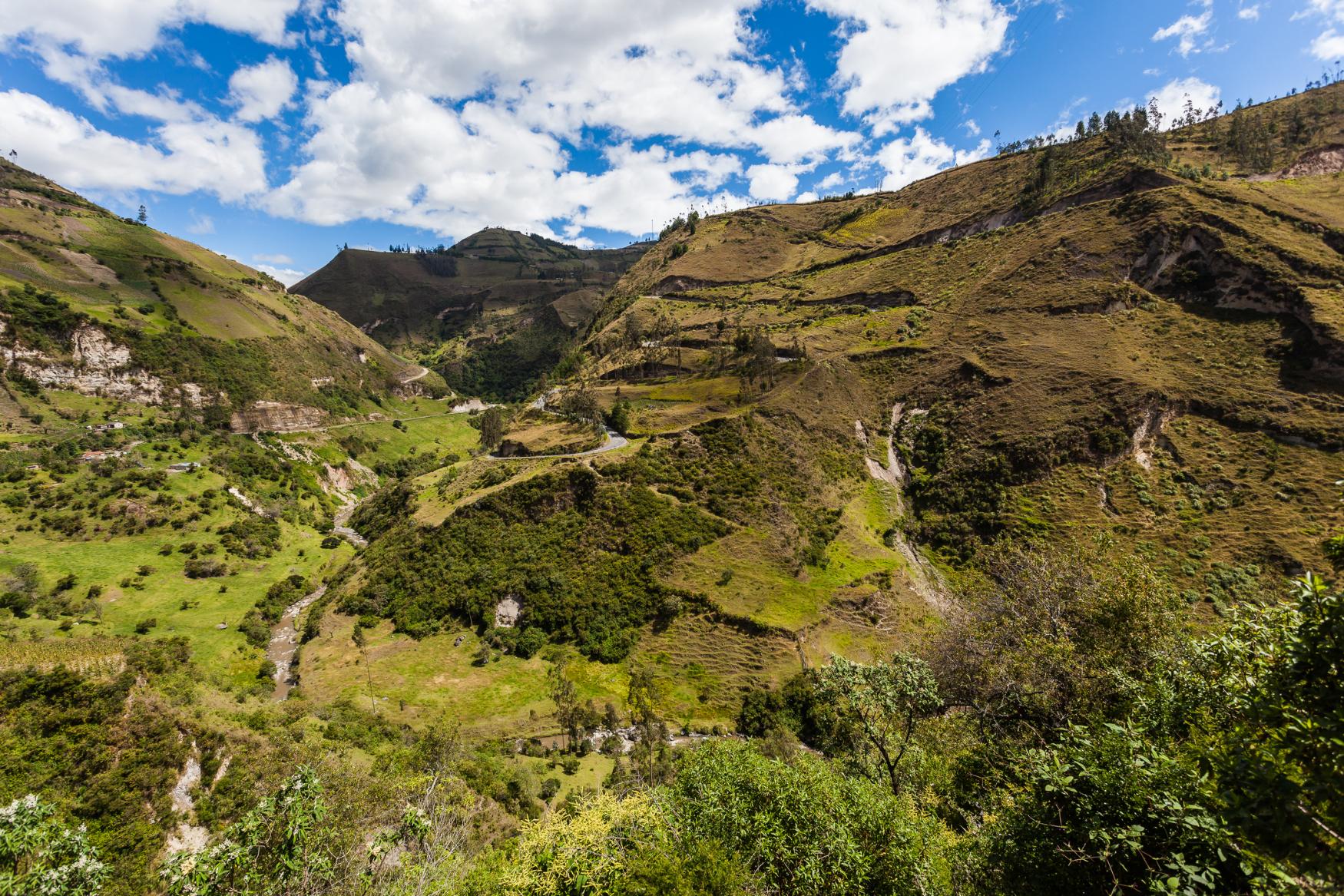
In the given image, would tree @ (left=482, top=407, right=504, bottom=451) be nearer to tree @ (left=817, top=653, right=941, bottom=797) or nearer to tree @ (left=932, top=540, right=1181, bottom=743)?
tree @ (left=817, top=653, right=941, bottom=797)

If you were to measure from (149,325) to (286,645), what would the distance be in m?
102

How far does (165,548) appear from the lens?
65.3m

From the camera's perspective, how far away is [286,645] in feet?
181

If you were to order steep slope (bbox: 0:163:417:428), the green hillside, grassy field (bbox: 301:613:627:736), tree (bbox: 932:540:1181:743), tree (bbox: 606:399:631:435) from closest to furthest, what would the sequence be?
the green hillside, tree (bbox: 932:540:1181:743), grassy field (bbox: 301:613:627:736), tree (bbox: 606:399:631:435), steep slope (bbox: 0:163:417:428)

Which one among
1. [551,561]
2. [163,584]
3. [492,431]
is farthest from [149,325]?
[551,561]

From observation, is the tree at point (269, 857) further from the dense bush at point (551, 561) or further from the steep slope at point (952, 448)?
the dense bush at point (551, 561)

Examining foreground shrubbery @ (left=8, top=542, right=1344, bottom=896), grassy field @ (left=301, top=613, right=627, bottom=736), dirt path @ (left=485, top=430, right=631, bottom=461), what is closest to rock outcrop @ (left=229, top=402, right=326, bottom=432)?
dirt path @ (left=485, top=430, right=631, bottom=461)

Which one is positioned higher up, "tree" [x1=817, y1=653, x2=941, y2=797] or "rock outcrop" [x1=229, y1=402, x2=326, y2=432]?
"rock outcrop" [x1=229, y1=402, x2=326, y2=432]

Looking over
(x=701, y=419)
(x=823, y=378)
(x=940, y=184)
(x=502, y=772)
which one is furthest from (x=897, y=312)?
(x=502, y=772)

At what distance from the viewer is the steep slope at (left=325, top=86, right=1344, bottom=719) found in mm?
50219

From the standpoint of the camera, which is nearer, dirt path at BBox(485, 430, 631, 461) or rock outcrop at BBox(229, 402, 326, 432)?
dirt path at BBox(485, 430, 631, 461)

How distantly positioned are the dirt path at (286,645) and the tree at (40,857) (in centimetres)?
3981

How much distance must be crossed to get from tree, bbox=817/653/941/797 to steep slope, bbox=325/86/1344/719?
19908mm

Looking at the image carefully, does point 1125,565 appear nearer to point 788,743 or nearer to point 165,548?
point 788,743
